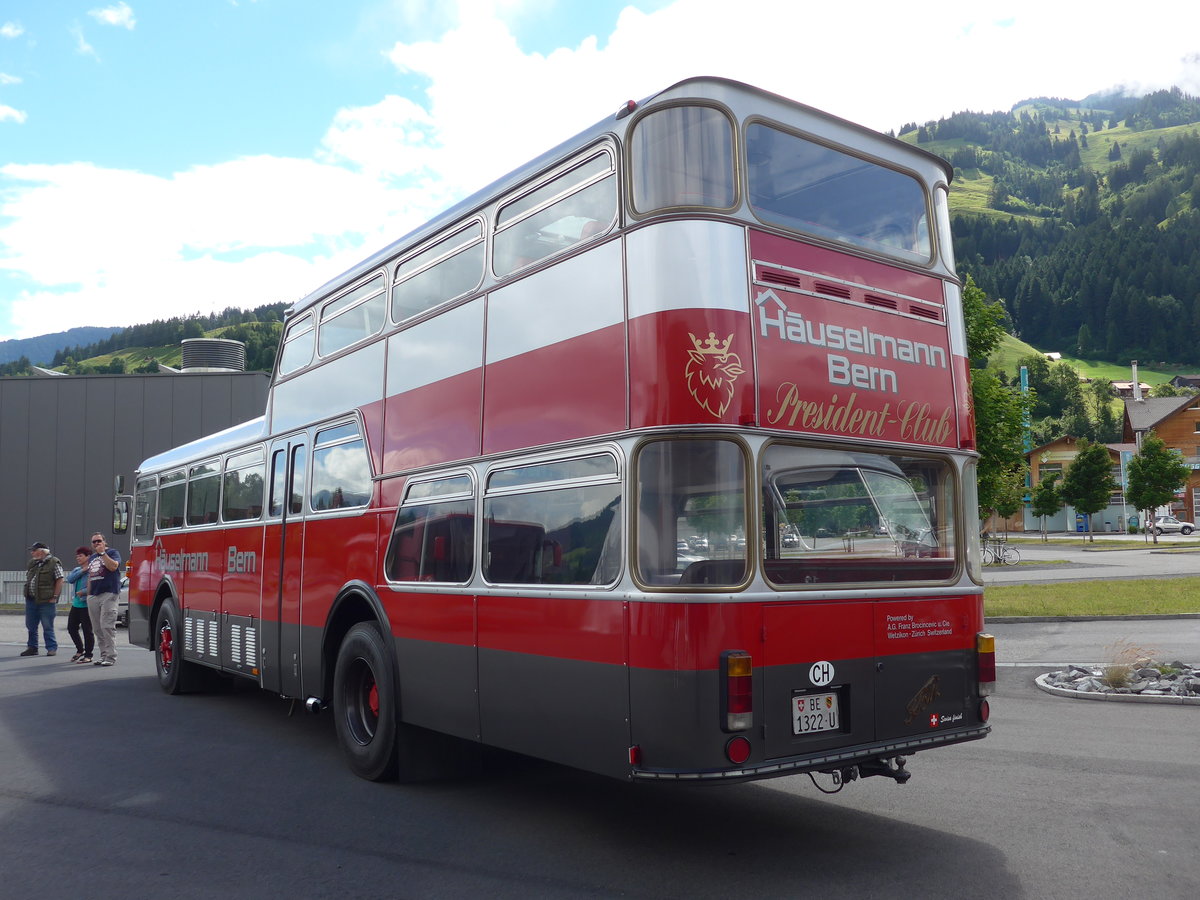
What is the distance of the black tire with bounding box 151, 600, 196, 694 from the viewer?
1195cm

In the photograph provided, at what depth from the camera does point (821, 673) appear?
Result: 17.9 feet

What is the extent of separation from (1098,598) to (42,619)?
1974cm

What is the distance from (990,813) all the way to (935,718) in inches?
40.3

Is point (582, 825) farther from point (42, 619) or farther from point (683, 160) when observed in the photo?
point (42, 619)

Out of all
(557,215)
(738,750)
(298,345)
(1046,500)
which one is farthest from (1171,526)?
(738,750)

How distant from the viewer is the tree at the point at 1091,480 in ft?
202

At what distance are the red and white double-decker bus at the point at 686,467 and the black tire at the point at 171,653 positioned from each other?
16.6ft

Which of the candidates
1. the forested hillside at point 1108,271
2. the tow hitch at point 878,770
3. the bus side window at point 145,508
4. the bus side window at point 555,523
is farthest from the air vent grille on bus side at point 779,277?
the forested hillside at point 1108,271

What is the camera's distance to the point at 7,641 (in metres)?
19.7

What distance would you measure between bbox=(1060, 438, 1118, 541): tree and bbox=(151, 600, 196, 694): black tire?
59.6 meters

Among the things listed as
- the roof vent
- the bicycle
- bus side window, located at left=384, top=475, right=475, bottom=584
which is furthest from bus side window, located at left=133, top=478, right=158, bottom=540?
the roof vent

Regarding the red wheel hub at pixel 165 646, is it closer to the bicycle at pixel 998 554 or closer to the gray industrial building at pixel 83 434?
the gray industrial building at pixel 83 434

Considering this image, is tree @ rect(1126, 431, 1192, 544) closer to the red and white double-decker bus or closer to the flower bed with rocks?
the flower bed with rocks

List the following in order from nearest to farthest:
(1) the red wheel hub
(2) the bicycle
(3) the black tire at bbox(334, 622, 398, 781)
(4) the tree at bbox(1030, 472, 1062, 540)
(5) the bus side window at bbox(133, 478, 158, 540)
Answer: (3) the black tire at bbox(334, 622, 398, 781)
(1) the red wheel hub
(5) the bus side window at bbox(133, 478, 158, 540)
(2) the bicycle
(4) the tree at bbox(1030, 472, 1062, 540)
